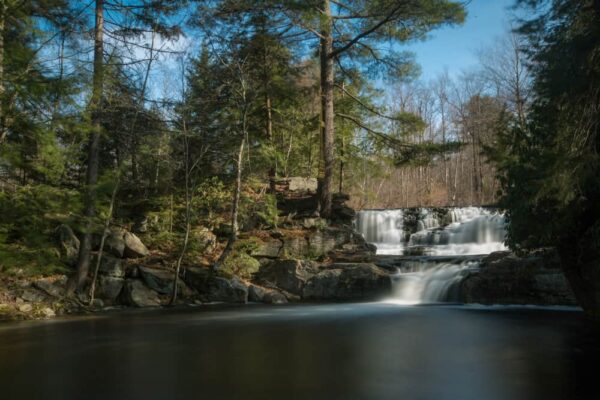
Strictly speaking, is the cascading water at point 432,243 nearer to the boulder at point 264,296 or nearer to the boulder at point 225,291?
the boulder at point 264,296

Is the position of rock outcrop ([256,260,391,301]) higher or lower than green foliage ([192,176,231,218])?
lower

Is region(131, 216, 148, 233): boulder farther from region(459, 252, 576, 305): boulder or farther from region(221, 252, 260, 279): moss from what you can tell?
region(459, 252, 576, 305): boulder

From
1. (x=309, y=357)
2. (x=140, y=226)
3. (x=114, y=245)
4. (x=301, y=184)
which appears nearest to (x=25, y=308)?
(x=114, y=245)

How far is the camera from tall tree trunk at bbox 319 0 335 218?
1582cm

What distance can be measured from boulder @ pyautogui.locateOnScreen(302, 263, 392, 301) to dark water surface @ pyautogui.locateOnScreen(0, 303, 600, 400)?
2656 mm

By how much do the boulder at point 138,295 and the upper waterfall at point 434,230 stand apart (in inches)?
336

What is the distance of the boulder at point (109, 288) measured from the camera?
11195mm

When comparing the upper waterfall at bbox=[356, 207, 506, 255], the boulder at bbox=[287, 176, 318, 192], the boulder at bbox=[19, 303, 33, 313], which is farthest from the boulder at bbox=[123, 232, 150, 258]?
the upper waterfall at bbox=[356, 207, 506, 255]

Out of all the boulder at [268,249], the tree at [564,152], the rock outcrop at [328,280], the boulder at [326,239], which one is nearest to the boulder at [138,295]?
the rock outcrop at [328,280]

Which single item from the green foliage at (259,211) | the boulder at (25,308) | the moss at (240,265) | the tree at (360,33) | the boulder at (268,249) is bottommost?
the boulder at (25,308)

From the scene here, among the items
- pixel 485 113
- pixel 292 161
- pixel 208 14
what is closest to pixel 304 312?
pixel 208 14

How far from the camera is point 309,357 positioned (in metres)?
5.93

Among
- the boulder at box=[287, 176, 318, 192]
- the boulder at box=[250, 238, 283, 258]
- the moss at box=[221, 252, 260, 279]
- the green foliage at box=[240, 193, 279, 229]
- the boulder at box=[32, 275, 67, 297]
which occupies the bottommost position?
the boulder at box=[32, 275, 67, 297]

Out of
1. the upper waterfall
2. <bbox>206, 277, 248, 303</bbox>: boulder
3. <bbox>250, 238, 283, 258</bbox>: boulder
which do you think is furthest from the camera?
the upper waterfall
